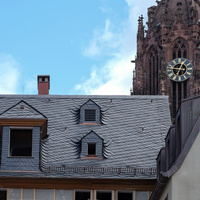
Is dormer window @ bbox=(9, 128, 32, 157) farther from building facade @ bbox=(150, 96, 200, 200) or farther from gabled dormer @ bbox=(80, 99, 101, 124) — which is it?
building facade @ bbox=(150, 96, 200, 200)

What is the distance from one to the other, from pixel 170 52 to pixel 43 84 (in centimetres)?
Result: 9674

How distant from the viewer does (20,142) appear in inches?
1834

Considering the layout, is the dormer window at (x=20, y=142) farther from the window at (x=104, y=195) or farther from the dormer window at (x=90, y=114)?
the dormer window at (x=90, y=114)

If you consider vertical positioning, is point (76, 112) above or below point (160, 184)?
above

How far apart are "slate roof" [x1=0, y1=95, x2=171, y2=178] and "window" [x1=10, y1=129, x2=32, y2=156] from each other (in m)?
1.00

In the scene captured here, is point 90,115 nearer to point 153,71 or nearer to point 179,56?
point 179,56

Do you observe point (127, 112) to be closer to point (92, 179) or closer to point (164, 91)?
point (92, 179)

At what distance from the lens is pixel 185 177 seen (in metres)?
32.7

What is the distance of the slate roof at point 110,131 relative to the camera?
4716 cm

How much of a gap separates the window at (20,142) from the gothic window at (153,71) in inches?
4253

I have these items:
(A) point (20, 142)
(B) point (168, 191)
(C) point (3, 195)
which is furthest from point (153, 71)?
(B) point (168, 191)

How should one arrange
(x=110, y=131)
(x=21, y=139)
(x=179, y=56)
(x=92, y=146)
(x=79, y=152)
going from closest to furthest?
1. (x=21, y=139)
2. (x=79, y=152)
3. (x=92, y=146)
4. (x=110, y=131)
5. (x=179, y=56)

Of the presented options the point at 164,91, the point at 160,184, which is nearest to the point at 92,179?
the point at 160,184

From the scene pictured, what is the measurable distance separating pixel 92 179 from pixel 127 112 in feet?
23.9
